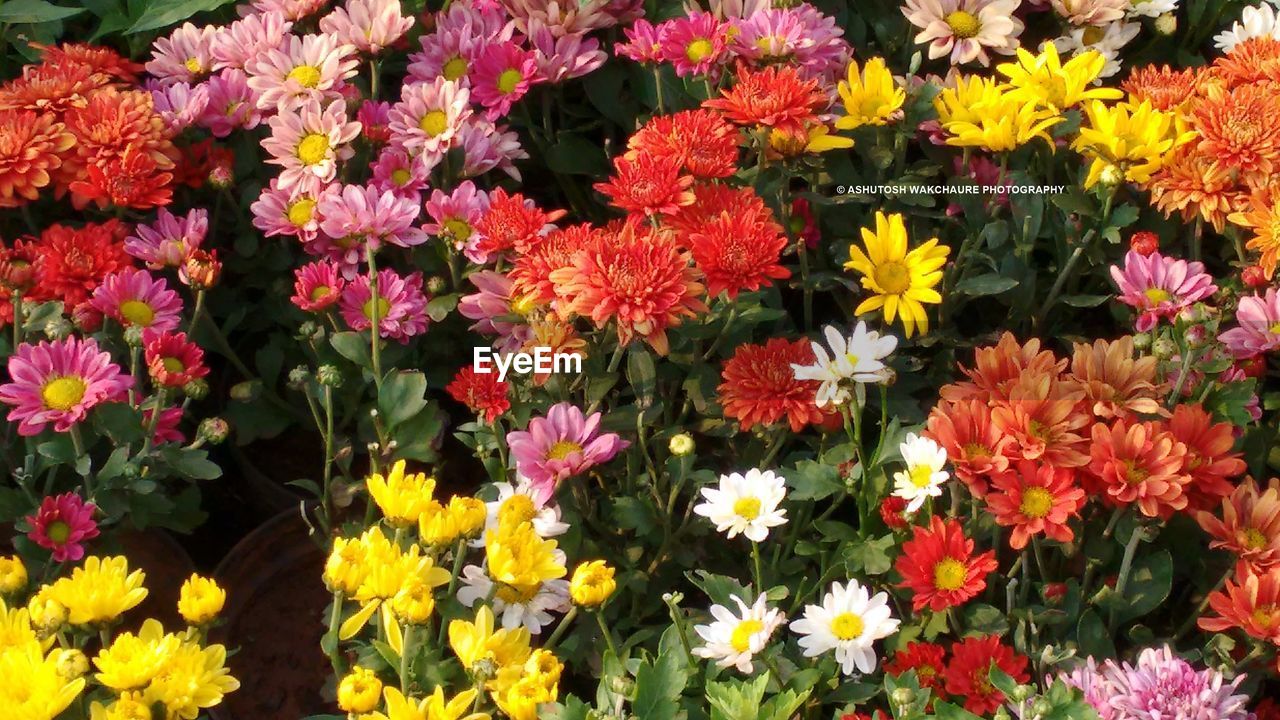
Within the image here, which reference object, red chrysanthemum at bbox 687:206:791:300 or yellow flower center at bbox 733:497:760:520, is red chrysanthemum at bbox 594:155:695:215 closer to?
red chrysanthemum at bbox 687:206:791:300

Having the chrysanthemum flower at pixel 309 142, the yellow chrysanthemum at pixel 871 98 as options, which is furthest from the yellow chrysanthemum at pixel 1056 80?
the chrysanthemum flower at pixel 309 142

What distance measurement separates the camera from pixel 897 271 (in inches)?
64.8

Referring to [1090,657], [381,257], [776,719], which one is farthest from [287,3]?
[1090,657]

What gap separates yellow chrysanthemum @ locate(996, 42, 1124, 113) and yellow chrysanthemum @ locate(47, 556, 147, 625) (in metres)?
1.26

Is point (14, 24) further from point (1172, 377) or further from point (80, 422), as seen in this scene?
point (1172, 377)

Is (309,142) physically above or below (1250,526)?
above

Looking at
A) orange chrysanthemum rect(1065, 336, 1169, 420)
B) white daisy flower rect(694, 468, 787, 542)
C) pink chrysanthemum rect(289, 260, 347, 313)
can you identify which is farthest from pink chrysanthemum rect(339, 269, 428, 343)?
orange chrysanthemum rect(1065, 336, 1169, 420)

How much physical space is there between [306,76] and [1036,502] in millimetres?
1221

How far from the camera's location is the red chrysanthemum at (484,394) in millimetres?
1597

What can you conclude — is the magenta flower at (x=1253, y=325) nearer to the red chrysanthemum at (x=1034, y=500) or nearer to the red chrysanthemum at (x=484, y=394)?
the red chrysanthemum at (x=1034, y=500)

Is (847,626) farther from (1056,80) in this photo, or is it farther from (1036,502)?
(1056,80)

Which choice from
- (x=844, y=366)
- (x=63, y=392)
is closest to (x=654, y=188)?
(x=844, y=366)

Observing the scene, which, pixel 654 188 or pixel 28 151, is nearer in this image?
pixel 654 188

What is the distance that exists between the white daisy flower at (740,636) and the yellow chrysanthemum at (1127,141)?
809mm
